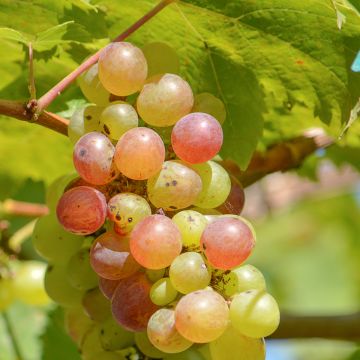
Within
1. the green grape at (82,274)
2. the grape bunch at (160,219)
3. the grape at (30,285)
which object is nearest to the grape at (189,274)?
the grape bunch at (160,219)

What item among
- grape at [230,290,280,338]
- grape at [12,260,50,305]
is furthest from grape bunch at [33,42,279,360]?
grape at [12,260,50,305]

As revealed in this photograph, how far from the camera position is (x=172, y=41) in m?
1.27

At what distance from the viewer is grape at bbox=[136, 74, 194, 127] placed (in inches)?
41.9

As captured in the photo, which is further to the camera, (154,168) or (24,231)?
(24,231)

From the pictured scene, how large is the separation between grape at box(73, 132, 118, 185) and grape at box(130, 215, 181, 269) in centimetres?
8

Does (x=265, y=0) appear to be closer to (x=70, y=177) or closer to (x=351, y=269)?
(x=70, y=177)

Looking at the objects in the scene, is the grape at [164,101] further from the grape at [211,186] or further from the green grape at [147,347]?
the green grape at [147,347]

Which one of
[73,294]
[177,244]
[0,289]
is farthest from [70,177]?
[0,289]

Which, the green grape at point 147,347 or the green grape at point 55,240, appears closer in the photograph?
the green grape at point 147,347

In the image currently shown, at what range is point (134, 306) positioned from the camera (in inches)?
40.3

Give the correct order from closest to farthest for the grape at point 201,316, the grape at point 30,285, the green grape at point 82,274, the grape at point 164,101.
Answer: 1. the grape at point 201,316
2. the grape at point 164,101
3. the green grape at point 82,274
4. the grape at point 30,285

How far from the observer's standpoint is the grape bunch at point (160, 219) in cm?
97

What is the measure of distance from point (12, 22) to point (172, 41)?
0.75 feet

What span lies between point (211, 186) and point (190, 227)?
0.08 m
